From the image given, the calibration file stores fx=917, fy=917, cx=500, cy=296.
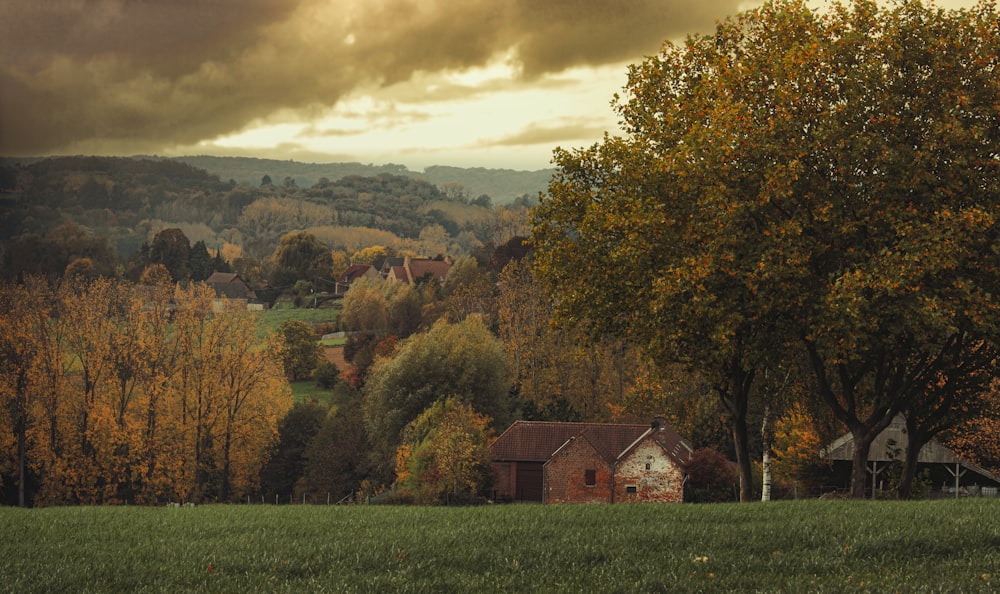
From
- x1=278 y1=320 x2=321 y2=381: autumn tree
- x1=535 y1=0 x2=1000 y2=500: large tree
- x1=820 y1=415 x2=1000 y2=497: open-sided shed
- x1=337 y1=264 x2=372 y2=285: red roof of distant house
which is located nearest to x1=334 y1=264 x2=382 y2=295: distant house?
x1=337 y1=264 x2=372 y2=285: red roof of distant house

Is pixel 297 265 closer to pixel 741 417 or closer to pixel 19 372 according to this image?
pixel 19 372

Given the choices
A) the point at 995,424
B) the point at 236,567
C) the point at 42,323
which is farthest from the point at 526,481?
the point at 236,567

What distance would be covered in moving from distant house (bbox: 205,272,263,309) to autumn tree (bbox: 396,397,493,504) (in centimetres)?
10636

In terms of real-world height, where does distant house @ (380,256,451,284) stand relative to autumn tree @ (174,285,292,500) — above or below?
above

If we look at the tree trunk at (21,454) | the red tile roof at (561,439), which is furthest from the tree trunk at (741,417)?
the tree trunk at (21,454)

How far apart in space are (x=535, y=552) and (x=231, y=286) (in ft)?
529

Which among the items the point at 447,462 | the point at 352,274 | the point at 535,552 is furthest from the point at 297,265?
the point at 535,552

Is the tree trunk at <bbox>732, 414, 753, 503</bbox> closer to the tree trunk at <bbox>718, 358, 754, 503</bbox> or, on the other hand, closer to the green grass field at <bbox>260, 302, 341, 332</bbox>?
the tree trunk at <bbox>718, 358, 754, 503</bbox>

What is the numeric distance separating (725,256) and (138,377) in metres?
59.2

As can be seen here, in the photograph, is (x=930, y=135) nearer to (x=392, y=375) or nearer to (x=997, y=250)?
→ (x=997, y=250)

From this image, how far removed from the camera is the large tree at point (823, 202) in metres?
25.4

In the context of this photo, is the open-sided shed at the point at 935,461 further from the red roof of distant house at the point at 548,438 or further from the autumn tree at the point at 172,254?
the autumn tree at the point at 172,254

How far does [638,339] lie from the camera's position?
31.1 meters

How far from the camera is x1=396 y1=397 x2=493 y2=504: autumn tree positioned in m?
61.9
